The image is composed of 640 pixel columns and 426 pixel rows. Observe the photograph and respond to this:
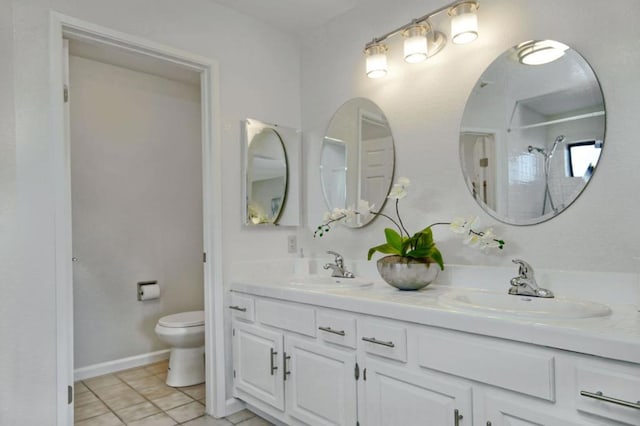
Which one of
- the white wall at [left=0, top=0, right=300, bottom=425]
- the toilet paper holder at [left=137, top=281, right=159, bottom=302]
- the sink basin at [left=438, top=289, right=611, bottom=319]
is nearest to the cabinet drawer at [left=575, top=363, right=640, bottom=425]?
the sink basin at [left=438, top=289, right=611, bottom=319]

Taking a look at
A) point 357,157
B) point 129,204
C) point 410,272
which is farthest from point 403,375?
point 129,204

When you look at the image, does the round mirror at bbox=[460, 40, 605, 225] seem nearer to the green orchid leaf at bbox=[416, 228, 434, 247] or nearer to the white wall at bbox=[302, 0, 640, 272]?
the white wall at bbox=[302, 0, 640, 272]

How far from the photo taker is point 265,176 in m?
2.66

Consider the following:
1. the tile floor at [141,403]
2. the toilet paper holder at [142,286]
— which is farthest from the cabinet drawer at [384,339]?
the toilet paper holder at [142,286]

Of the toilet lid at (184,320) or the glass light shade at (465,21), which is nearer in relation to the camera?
the glass light shade at (465,21)

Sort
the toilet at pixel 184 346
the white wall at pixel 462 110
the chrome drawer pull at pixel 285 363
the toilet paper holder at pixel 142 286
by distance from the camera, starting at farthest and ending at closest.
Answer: the toilet paper holder at pixel 142 286 → the toilet at pixel 184 346 → the chrome drawer pull at pixel 285 363 → the white wall at pixel 462 110

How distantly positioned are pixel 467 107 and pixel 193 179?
257cm

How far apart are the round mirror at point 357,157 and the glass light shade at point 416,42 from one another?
15.6 inches

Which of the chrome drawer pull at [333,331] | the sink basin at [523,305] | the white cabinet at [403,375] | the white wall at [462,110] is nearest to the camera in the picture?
the white cabinet at [403,375]

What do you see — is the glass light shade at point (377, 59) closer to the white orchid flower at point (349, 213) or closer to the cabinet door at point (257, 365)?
the white orchid flower at point (349, 213)

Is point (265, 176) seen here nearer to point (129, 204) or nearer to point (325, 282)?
point (325, 282)

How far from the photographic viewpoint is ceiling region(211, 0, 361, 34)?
2.50m

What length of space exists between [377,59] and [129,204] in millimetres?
2295

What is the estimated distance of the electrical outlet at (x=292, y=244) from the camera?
9.23 feet
